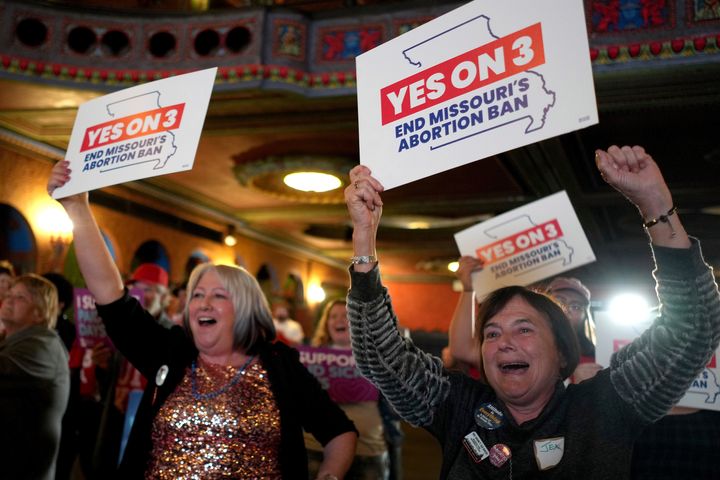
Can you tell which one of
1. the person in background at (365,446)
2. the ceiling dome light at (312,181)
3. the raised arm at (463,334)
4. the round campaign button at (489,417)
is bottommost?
the person in background at (365,446)

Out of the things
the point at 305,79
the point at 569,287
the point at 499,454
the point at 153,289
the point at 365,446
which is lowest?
the point at 365,446

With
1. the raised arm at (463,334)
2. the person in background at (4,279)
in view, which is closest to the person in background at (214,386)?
the raised arm at (463,334)

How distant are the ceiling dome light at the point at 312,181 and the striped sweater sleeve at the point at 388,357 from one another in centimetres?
635

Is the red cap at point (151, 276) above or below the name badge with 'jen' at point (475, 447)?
above

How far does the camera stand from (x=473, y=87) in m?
1.50

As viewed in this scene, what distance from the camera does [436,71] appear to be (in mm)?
1567

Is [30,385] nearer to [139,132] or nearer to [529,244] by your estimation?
[139,132]

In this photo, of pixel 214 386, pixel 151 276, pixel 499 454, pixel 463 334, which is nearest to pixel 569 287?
pixel 463 334

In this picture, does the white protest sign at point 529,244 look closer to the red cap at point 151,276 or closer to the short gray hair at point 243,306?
the short gray hair at point 243,306

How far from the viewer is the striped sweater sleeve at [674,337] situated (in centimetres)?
126

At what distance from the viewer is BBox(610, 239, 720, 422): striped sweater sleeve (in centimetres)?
126

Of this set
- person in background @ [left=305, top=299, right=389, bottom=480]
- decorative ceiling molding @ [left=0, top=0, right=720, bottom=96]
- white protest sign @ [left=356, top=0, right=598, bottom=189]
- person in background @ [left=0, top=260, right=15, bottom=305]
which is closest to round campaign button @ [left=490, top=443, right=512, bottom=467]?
white protest sign @ [left=356, top=0, right=598, bottom=189]

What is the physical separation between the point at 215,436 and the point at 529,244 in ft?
5.36

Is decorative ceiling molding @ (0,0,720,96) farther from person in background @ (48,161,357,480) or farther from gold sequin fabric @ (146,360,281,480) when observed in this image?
gold sequin fabric @ (146,360,281,480)
